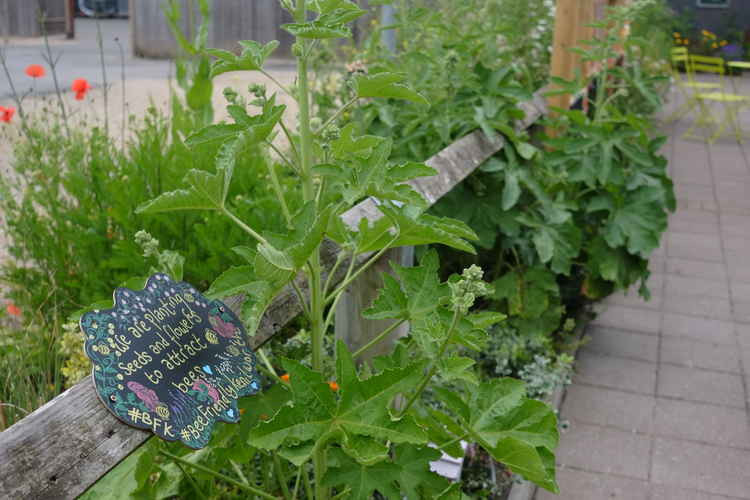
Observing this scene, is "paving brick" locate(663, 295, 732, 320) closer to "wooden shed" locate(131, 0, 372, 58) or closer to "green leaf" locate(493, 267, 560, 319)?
"green leaf" locate(493, 267, 560, 319)

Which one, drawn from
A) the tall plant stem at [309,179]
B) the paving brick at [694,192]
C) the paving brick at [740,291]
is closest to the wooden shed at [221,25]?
the paving brick at [694,192]

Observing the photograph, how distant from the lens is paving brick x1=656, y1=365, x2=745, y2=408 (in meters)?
3.62

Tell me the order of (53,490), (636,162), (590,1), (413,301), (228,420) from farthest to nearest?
1. (590,1)
2. (636,162)
3. (413,301)
4. (228,420)
5. (53,490)

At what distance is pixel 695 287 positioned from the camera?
199 inches

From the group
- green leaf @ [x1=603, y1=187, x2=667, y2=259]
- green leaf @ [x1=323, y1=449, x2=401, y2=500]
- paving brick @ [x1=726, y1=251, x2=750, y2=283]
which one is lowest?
paving brick @ [x1=726, y1=251, x2=750, y2=283]

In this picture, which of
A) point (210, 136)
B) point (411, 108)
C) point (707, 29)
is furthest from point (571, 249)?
point (707, 29)

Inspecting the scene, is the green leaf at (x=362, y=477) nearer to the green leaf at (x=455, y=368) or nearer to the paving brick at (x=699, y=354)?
the green leaf at (x=455, y=368)

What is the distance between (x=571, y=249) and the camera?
345cm

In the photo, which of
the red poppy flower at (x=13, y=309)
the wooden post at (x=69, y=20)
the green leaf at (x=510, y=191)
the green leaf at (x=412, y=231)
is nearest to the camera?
the green leaf at (x=412, y=231)

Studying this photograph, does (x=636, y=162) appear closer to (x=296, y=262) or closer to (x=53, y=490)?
(x=296, y=262)

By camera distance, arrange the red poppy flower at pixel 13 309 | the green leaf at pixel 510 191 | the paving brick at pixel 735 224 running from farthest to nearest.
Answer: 1. the paving brick at pixel 735 224
2. the green leaf at pixel 510 191
3. the red poppy flower at pixel 13 309

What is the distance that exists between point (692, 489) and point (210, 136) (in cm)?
224

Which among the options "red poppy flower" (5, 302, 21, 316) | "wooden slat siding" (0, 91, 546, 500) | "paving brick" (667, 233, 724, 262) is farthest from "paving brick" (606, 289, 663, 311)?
"wooden slat siding" (0, 91, 546, 500)

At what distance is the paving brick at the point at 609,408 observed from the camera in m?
3.41
